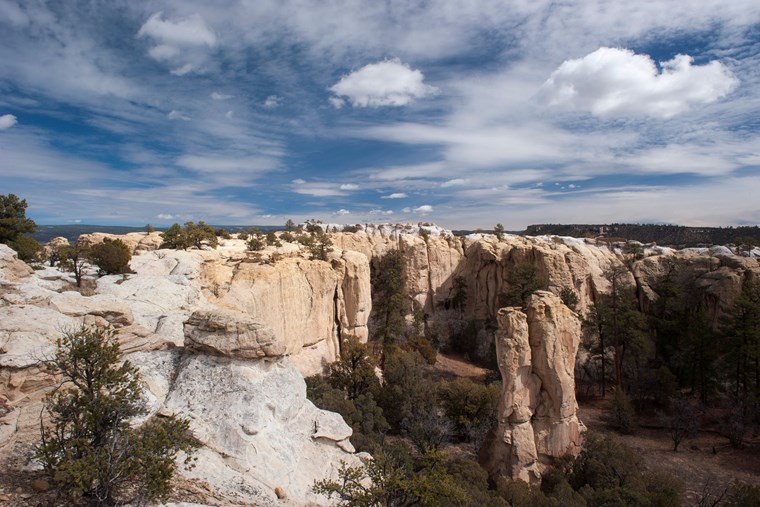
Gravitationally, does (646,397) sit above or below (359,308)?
below

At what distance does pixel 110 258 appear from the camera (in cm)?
1894

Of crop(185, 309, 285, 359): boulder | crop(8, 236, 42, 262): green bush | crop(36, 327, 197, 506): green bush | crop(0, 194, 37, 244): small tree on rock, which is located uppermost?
Result: crop(0, 194, 37, 244): small tree on rock

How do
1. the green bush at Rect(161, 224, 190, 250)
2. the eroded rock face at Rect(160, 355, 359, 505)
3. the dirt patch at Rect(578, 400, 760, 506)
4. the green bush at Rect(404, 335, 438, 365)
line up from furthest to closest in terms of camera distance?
the green bush at Rect(404, 335, 438, 365), the green bush at Rect(161, 224, 190, 250), the dirt patch at Rect(578, 400, 760, 506), the eroded rock face at Rect(160, 355, 359, 505)

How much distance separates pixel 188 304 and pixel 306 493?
996cm

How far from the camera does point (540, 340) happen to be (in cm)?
1656

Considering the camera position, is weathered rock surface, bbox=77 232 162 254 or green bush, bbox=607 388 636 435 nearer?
green bush, bbox=607 388 636 435

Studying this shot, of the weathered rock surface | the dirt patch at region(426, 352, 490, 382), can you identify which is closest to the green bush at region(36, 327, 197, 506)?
the weathered rock surface

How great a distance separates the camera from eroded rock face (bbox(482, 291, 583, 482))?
16.0m

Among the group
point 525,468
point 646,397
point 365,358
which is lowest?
point 646,397

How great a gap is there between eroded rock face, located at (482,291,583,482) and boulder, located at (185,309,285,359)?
954 centimetres

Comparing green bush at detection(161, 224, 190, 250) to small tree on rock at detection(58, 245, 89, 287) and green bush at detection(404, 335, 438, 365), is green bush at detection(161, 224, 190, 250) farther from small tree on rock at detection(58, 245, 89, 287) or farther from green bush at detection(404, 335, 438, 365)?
green bush at detection(404, 335, 438, 365)

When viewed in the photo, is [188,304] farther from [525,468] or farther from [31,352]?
[525,468]

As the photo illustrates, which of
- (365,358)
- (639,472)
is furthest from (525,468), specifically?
(365,358)

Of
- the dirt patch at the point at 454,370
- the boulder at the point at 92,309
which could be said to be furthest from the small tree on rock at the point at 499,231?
the boulder at the point at 92,309
